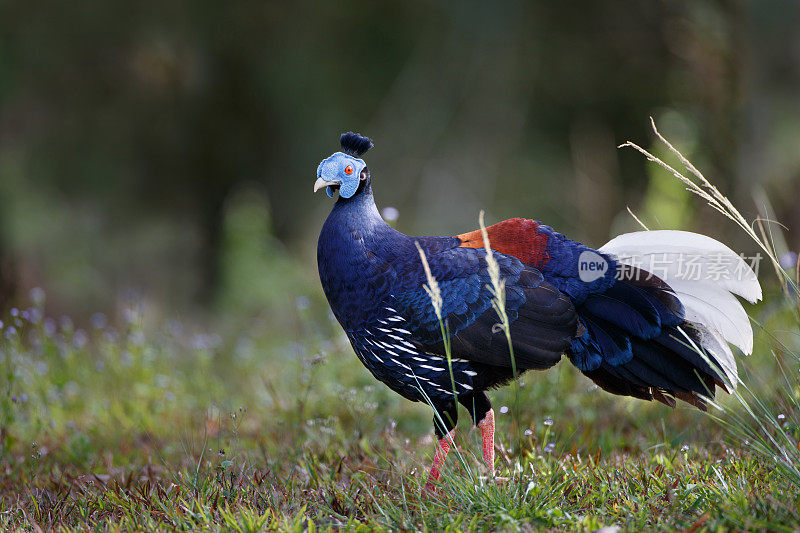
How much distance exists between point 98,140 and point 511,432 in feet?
18.8

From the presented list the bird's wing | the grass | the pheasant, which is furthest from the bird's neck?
the grass

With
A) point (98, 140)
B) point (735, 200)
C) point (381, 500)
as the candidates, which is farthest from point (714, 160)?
point (98, 140)

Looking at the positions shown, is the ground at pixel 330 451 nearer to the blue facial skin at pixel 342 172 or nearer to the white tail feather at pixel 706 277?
the white tail feather at pixel 706 277

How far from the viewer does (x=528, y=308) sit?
117 inches

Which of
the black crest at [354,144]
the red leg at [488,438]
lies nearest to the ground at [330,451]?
the red leg at [488,438]

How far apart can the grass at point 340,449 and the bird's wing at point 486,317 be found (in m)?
0.36

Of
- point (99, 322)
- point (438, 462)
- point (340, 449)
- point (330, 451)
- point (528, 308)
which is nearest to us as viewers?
point (438, 462)

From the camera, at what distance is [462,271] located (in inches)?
120

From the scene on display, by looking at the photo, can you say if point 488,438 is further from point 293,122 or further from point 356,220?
point 293,122

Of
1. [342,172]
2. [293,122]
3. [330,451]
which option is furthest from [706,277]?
[293,122]

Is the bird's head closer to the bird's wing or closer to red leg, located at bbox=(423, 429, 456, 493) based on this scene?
the bird's wing

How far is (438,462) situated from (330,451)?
85 cm

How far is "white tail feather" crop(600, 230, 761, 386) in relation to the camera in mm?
2922

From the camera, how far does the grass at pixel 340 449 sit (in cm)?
253
